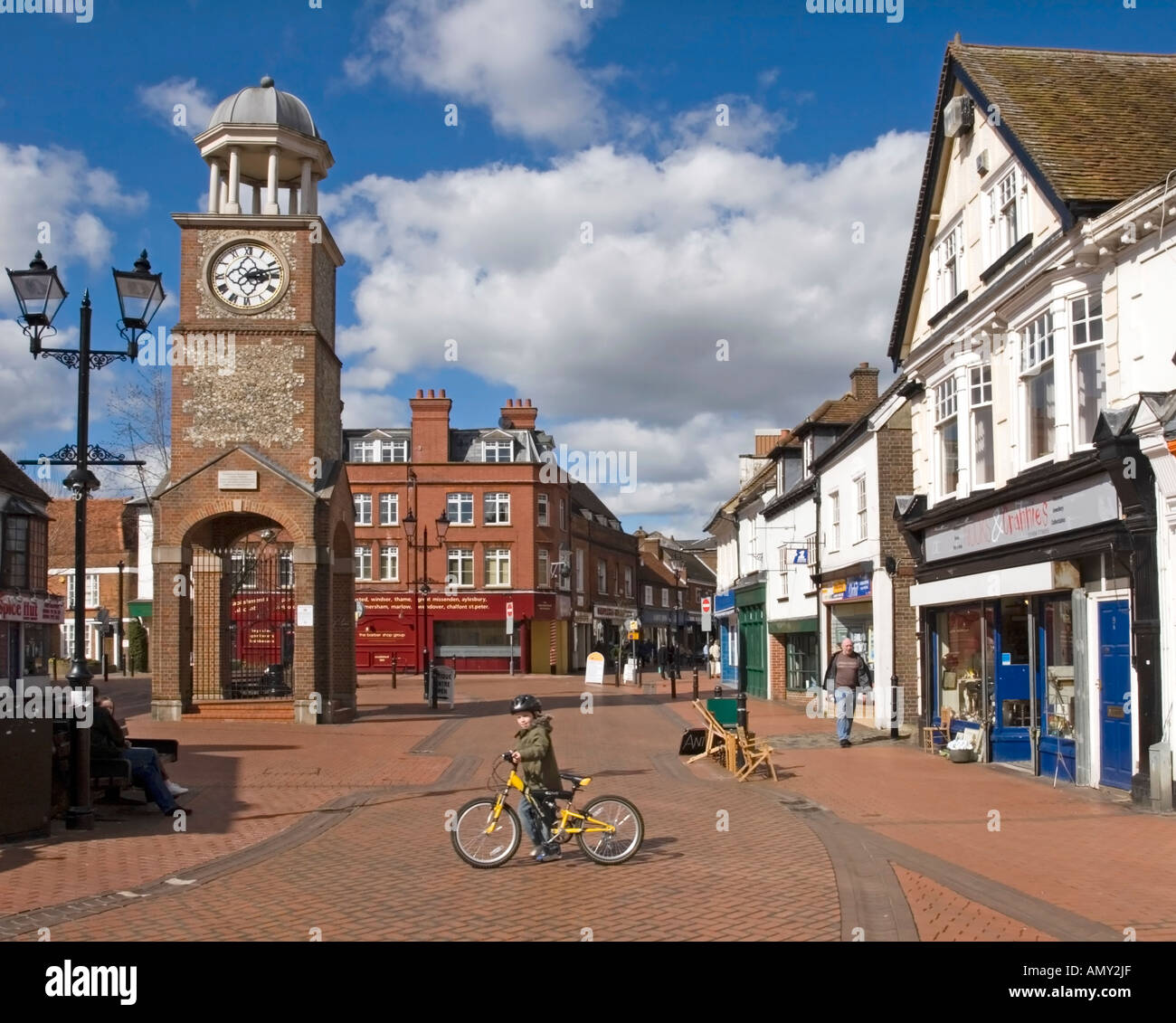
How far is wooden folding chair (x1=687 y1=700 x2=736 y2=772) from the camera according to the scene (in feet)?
52.3

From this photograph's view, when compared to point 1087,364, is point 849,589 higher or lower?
lower

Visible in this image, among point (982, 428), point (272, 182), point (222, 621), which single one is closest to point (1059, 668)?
point (982, 428)

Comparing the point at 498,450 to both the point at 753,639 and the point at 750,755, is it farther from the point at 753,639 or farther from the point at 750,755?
the point at 750,755

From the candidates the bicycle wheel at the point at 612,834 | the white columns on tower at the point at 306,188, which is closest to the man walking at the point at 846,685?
the bicycle wheel at the point at 612,834

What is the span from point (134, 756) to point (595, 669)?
1240 inches

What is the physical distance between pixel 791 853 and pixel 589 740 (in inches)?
438

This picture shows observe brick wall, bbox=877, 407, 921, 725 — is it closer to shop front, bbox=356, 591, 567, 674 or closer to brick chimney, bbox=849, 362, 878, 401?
brick chimney, bbox=849, 362, 878, 401

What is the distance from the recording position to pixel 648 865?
9.72 metres

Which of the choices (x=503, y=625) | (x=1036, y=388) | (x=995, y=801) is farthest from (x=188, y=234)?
(x=503, y=625)

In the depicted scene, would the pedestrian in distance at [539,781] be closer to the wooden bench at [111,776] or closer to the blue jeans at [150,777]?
the blue jeans at [150,777]

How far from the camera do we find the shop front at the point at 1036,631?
13.2 m

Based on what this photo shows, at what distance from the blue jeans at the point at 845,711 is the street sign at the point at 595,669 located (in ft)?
75.4

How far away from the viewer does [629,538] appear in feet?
260

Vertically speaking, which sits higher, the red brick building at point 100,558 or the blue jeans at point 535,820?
the red brick building at point 100,558
